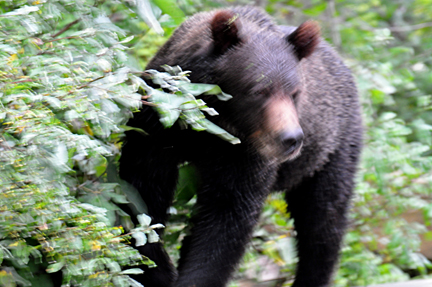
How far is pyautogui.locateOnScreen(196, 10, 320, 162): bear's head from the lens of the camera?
332cm

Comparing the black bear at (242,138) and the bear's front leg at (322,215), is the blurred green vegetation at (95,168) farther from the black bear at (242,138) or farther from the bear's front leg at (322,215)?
the bear's front leg at (322,215)

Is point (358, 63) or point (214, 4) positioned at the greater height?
point (214, 4)

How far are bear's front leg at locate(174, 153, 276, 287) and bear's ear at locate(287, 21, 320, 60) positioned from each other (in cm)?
82

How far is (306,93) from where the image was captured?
3.93 m

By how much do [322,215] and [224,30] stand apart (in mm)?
2036

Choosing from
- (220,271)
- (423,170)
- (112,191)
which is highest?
(112,191)

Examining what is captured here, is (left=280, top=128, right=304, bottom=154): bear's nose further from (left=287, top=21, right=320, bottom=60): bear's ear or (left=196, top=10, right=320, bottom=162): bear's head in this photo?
(left=287, top=21, right=320, bottom=60): bear's ear

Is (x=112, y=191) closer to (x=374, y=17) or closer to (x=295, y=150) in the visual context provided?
(x=295, y=150)

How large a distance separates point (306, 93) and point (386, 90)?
2.37 meters

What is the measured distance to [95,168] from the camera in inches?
139

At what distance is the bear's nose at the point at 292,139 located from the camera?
321 centimetres

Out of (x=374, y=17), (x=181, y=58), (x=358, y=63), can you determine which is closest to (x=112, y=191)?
(x=181, y=58)

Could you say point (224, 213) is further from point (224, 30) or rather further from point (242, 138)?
point (224, 30)

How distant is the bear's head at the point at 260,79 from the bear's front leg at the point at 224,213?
24 centimetres
